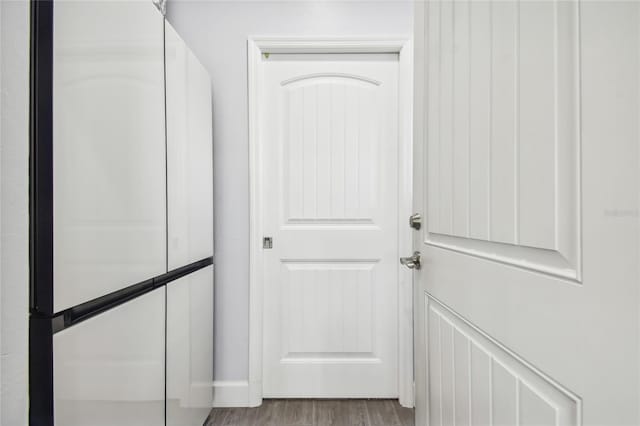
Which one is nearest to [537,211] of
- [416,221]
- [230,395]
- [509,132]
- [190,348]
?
[509,132]

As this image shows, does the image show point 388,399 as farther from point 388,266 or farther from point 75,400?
point 75,400

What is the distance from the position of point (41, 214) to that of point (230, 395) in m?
1.63

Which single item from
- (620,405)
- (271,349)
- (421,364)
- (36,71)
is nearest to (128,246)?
(36,71)

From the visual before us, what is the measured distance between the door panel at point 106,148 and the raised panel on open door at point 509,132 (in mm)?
848

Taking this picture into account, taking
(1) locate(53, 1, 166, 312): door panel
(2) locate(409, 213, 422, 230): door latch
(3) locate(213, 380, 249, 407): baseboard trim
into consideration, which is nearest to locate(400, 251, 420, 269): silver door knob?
(2) locate(409, 213, 422, 230): door latch

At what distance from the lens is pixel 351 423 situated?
1881mm

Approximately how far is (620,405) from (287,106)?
76.6 inches

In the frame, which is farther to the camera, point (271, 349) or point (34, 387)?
point (271, 349)

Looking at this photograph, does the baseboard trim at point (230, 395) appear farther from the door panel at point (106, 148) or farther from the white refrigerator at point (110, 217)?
the door panel at point (106, 148)

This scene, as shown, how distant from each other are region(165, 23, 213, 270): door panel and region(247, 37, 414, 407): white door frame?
0.84ft

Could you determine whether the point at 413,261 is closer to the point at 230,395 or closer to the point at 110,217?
the point at 110,217

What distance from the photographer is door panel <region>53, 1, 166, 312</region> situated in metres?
0.81
